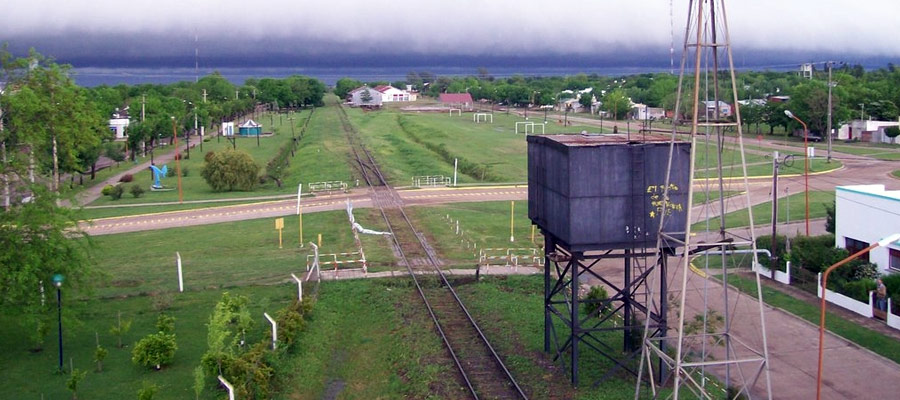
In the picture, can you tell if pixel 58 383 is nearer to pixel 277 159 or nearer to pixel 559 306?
pixel 559 306

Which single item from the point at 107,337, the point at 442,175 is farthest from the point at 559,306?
the point at 442,175

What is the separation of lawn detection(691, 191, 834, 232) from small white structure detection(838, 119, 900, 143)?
3671 cm

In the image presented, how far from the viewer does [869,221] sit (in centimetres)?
2998

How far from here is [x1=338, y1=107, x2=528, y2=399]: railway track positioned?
788 inches

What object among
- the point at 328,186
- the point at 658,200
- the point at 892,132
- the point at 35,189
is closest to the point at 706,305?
the point at 658,200

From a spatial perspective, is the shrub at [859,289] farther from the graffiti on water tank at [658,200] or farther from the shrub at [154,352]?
the shrub at [154,352]

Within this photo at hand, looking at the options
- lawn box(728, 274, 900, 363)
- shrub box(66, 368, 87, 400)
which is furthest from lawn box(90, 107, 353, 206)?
shrub box(66, 368, 87, 400)

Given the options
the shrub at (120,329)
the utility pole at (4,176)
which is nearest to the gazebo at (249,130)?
the utility pole at (4,176)

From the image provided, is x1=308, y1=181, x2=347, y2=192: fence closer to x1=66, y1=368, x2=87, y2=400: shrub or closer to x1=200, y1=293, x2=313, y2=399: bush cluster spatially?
x1=200, y1=293, x2=313, y2=399: bush cluster

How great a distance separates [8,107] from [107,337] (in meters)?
7.33

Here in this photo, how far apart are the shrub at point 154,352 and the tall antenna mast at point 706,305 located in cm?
1160

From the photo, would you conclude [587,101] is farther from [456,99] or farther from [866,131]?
[866,131]

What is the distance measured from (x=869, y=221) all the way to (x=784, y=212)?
1378cm

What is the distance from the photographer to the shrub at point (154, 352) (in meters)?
21.3
